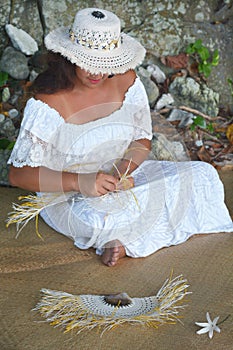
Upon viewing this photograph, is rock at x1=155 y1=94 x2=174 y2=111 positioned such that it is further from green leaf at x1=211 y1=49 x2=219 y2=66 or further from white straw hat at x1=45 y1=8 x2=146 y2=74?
white straw hat at x1=45 y1=8 x2=146 y2=74

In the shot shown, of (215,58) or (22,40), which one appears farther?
(215,58)

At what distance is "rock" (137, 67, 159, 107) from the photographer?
3.69 metres

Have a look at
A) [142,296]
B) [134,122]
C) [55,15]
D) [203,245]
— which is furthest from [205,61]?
[142,296]

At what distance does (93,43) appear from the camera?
7.20ft

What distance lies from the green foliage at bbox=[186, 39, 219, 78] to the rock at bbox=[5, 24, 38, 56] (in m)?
1.02

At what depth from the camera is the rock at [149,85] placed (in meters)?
3.69

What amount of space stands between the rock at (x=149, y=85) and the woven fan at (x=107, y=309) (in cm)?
175

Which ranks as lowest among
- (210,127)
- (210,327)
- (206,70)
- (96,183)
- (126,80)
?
(210,127)

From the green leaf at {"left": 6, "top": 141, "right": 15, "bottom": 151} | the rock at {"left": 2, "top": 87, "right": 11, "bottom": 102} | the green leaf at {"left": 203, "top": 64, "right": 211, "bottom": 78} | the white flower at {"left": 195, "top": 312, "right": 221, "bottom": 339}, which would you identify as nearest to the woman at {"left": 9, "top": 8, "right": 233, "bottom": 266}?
the white flower at {"left": 195, "top": 312, "right": 221, "bottom": 339}

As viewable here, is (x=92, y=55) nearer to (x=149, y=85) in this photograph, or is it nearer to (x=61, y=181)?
(x=61, y=181)

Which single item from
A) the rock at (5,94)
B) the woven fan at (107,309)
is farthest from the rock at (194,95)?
the woven fan at (107,309)

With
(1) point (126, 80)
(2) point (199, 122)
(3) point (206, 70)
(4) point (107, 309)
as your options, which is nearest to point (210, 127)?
(2) point (199, 122)

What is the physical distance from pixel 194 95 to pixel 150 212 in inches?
62.2

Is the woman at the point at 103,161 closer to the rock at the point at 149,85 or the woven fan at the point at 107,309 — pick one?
the woven fan at the point at 107,309
